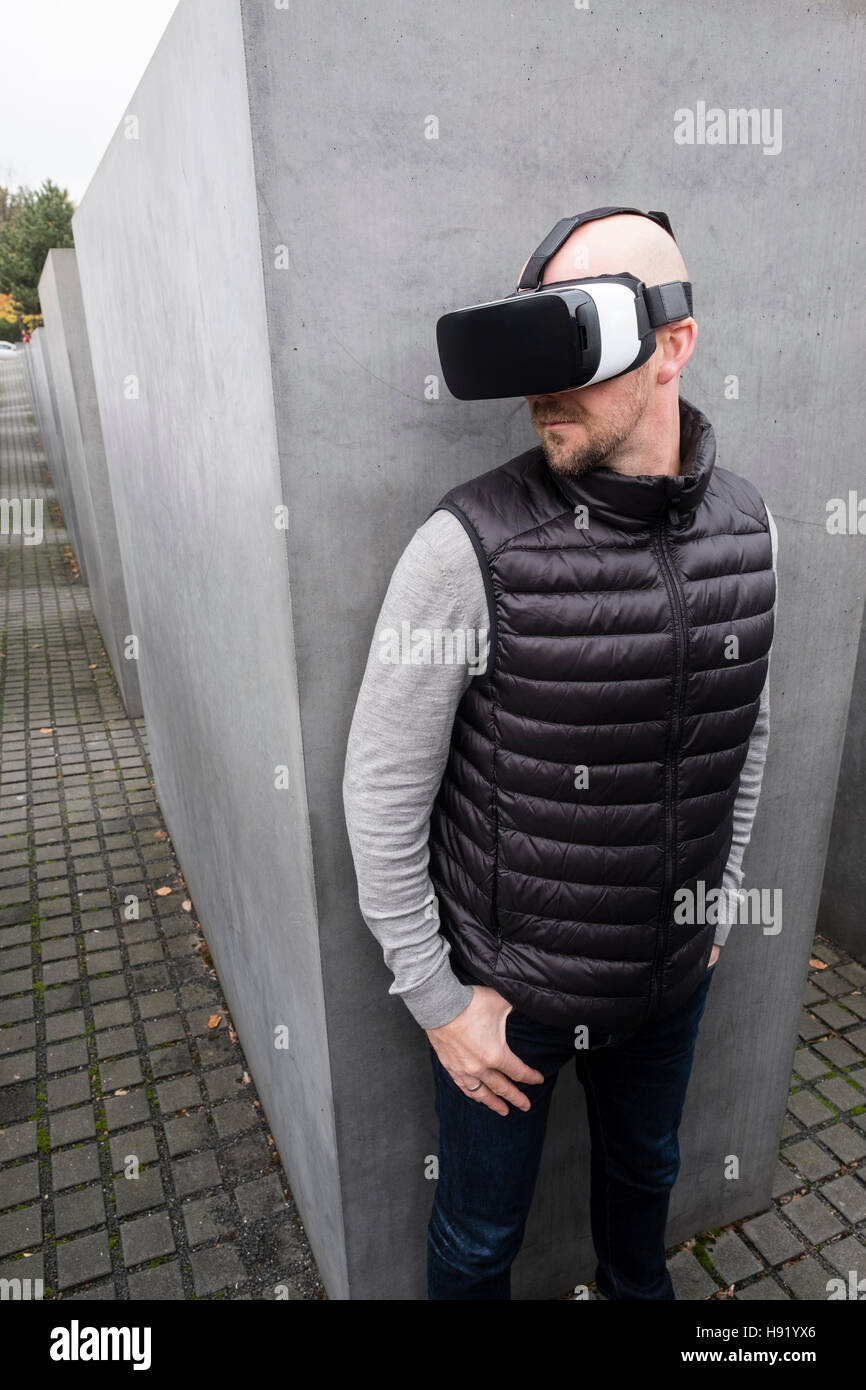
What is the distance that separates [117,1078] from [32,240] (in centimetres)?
4270

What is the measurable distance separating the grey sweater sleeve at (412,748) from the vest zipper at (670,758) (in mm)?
356

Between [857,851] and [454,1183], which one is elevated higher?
[454,1183]

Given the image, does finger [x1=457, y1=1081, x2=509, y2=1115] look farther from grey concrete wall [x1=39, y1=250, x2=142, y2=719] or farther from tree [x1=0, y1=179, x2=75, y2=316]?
tree [x1=0, y1=179, x2=75, y2=316]

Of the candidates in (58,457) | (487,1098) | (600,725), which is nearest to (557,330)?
(600,725)

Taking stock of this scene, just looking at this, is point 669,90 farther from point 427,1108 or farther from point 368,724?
point 427,1108

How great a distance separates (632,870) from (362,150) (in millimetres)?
1409

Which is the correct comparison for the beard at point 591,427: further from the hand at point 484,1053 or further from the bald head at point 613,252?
the hand at point 484,1053

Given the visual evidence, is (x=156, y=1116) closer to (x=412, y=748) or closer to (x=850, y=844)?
(x=412, y=748)

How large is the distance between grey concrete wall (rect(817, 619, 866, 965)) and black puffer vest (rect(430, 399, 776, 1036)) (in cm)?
246

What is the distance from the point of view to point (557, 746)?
1.69 metres

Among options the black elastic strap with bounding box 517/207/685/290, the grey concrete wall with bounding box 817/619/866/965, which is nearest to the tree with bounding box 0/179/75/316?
the grey concrete wall with bounding box 817/619/866/965

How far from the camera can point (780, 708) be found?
2.50 meters

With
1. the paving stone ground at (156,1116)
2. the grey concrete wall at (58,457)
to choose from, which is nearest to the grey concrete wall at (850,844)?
the paving stone ground at (156,1116)

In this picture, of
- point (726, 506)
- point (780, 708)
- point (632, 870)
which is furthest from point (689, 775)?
point (780, 708)
